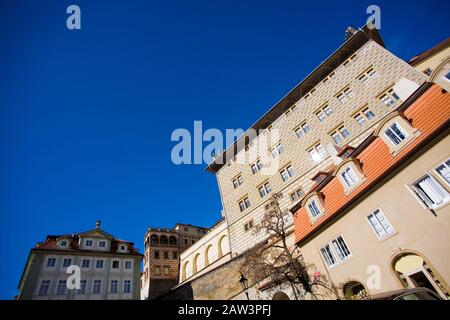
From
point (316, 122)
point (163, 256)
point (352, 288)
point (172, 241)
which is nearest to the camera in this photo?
point (352, 288)

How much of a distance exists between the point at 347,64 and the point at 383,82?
551 cm

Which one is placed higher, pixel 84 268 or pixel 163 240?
pixel 163 240

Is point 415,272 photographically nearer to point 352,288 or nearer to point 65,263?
point 352,288

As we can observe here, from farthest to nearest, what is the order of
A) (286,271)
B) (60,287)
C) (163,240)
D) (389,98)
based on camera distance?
(163,240)
(60,287)
(389,98)
(286,271)

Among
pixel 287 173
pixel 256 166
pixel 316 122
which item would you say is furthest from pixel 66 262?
pixel 316 122

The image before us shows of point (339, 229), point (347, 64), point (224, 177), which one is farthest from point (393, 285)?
point (224, 177)

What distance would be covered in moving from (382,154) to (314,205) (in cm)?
556

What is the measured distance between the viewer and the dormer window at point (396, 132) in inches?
487

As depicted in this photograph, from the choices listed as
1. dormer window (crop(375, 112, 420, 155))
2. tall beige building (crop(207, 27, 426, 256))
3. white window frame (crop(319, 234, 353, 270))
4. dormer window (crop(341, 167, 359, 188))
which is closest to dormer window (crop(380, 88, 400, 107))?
tall beige building (crop(207, 27, 426, 256))

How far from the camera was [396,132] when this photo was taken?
1318cm

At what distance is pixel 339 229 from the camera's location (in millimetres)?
14656

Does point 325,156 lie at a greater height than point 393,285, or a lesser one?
greater

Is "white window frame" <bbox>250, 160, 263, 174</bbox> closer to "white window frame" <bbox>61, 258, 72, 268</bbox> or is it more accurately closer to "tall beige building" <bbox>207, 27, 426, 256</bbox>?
"tall beige building" <bbox>207, 27, 426, 256</bbox>
